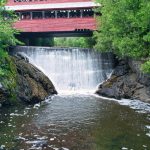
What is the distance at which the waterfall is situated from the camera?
40719 mm

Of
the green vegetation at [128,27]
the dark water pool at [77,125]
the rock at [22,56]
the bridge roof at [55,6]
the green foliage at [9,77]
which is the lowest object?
the dark water pool at [77,125]

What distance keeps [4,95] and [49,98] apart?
5.24 meters

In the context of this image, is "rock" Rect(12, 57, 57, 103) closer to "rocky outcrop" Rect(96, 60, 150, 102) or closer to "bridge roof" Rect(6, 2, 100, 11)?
"rocky outcrop" Rect(96, 60, 150, 102)

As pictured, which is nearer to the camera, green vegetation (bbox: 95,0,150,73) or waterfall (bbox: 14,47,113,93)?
green vegetation (bbox: 95,0,150,73)

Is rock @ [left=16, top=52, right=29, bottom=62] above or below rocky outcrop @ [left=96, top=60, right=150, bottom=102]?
above

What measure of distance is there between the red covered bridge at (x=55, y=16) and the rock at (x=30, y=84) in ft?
28.4

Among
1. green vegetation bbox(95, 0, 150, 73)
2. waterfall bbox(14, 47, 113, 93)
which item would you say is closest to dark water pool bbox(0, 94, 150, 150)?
green vegetation bbox(95, 0, 150, 73)

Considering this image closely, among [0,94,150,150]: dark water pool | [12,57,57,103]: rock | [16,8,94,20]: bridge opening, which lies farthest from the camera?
[16,8,94,20]: bridge opening

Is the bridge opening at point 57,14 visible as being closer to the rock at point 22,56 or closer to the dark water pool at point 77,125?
the rock at point 22,56

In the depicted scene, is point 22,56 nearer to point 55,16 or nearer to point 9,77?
point 9,77

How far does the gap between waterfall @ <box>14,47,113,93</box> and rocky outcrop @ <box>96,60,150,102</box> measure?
2.15 m

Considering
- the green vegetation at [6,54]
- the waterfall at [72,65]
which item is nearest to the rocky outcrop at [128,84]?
the waterfall at [72,65]

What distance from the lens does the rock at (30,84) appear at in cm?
3328

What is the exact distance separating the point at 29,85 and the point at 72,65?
8.60 m
